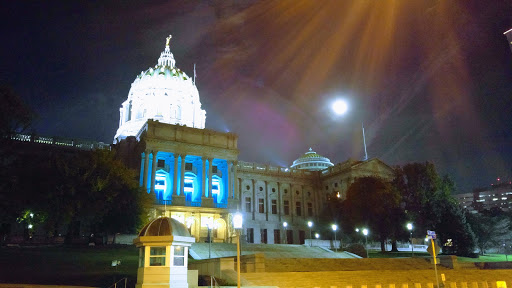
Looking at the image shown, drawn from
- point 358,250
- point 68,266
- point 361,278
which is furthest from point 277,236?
point 68,266

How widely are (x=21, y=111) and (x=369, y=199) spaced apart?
38386mm

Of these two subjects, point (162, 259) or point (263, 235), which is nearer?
point (162, 259)

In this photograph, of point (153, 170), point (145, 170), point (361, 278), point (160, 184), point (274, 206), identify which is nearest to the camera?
point (361, 278)

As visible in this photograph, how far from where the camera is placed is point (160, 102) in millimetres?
81062

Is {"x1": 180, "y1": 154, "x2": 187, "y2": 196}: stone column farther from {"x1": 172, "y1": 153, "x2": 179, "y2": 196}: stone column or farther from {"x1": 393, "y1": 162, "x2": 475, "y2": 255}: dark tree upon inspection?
{"x1": 393, "y1": 162, "x2": 475, "y2": 255}: dark tree

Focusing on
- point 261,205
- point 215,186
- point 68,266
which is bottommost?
point 68,266

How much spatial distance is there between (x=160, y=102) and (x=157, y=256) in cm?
6754

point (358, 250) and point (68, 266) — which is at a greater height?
point (358, 250)

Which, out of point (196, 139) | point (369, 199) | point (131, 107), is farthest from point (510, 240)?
point (131, 107)

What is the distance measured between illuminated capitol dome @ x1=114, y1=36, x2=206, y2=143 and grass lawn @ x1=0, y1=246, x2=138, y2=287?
4774 cm

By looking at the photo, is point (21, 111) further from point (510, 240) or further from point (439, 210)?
point (510, 240)

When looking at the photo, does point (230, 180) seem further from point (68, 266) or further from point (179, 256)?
point (179, 256)

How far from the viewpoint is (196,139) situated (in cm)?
5834

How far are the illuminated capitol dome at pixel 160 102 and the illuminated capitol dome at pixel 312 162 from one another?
114ft
